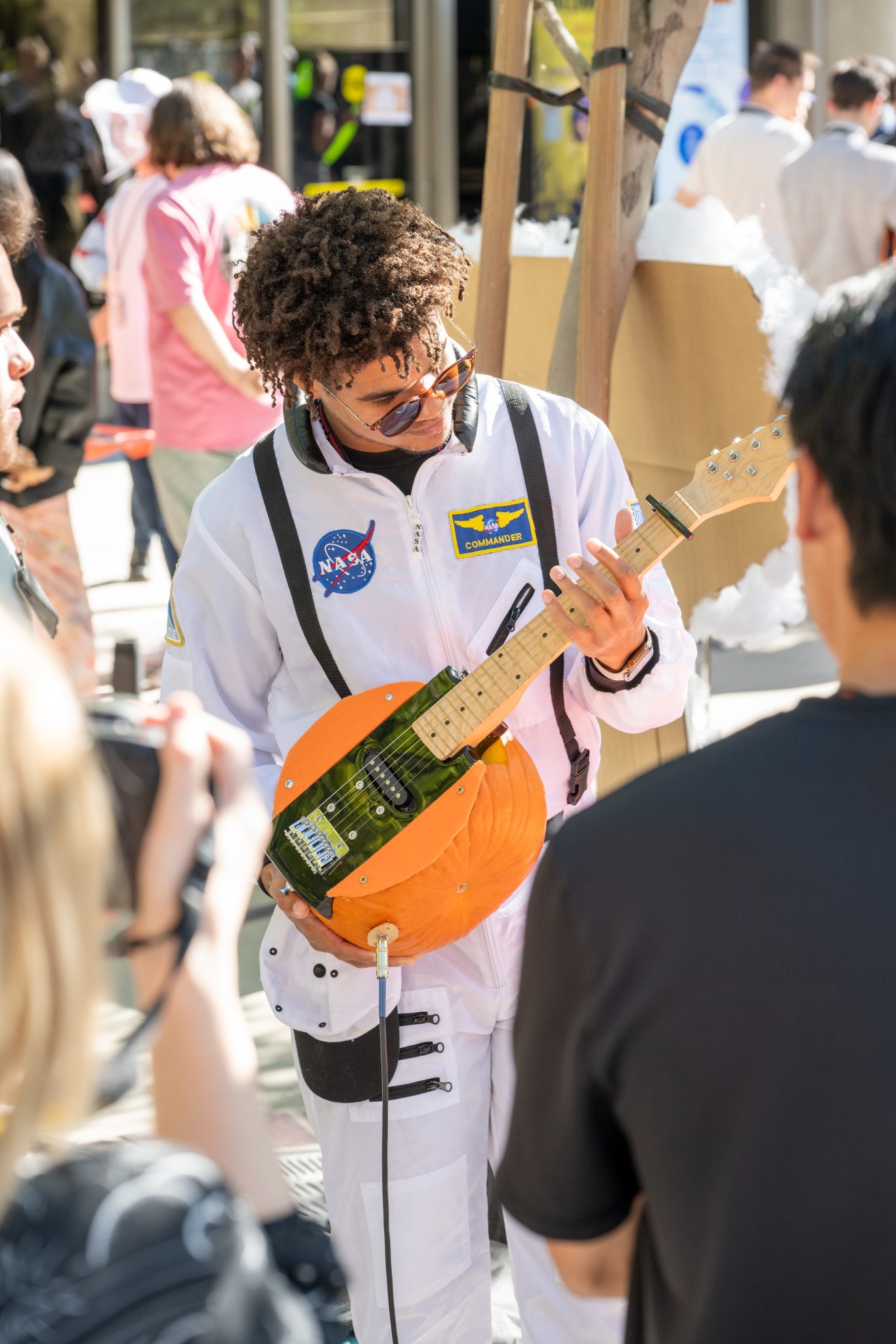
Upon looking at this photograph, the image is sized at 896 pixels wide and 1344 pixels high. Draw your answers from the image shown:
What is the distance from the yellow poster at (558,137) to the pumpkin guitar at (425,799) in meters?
2.22

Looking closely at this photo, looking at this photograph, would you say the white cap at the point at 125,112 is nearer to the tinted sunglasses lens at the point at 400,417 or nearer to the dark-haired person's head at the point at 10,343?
the dark-haired person's head at the point at 10,343

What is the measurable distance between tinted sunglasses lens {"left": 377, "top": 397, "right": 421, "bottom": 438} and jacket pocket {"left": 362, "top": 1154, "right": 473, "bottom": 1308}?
109cm

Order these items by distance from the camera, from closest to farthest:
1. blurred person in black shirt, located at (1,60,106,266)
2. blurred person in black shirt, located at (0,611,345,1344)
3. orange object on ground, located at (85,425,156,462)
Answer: blurred person in black shirt, located at (0,611,345,1344) → orange object on ground, located at (85,425,156,462) → blurred person in black shirt, located at (1,60,106,266)

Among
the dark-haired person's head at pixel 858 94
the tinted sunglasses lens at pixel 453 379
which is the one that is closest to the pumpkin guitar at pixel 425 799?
the tinted sunglasses lens at pixel 453 379

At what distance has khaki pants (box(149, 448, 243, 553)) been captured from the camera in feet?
17.5

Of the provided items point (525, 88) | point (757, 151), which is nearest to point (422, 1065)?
point (525, 88)

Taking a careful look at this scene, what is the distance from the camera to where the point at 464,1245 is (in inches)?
89.2

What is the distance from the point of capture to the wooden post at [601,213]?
309cm

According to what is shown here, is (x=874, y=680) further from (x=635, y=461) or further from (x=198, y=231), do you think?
(x=198, y=231)

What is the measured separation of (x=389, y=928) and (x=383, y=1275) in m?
0.55

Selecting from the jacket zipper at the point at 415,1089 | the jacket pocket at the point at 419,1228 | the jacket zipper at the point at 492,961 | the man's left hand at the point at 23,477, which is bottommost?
the jacket pocket at the point at 419,1228

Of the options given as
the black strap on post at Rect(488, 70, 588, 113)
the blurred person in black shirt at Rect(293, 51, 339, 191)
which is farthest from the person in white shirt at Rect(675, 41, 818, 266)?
the blurred person in black shirt at Rect(293, 51, 339, 191)

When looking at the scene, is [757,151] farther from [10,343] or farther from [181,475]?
[10,343]

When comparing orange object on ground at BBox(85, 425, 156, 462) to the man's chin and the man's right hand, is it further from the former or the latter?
the man's right hand
